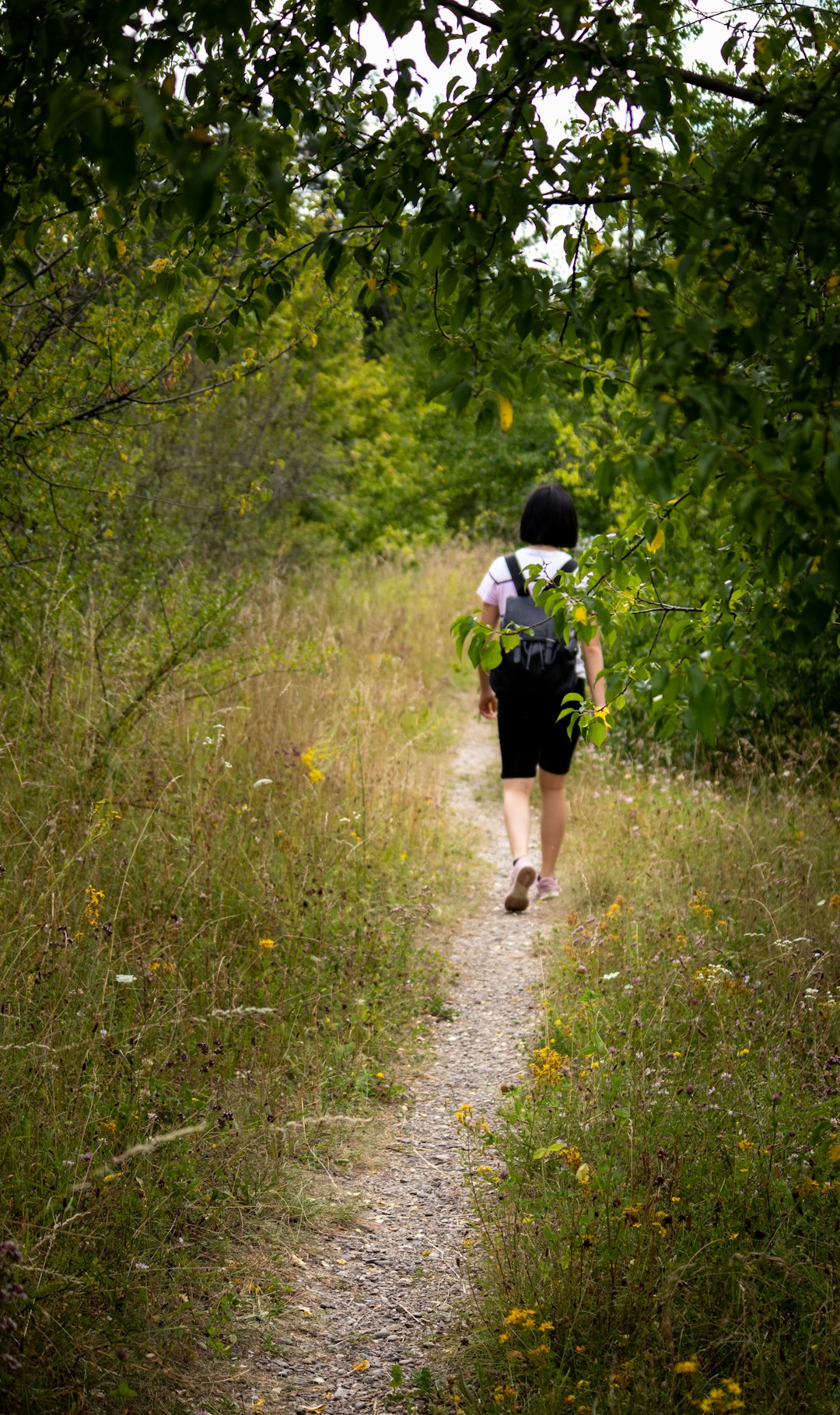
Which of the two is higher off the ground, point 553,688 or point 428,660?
point 553,688

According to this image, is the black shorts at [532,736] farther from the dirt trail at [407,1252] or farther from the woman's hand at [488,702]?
the dirt trail at [407,1252]

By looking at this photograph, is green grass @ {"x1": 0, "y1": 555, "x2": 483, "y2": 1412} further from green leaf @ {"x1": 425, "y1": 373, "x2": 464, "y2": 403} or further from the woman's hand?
green leaf @ {"x1": 425, "y1": 373, "x2": 464, "y2": 403}

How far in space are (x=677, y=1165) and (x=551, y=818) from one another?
2.94 metres

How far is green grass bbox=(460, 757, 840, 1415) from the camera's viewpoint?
2414 mm

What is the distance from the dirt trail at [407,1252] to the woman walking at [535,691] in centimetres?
84

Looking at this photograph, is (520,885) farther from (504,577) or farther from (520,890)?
(504,577)

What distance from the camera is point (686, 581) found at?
7.88m

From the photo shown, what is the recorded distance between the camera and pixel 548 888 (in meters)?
5.84

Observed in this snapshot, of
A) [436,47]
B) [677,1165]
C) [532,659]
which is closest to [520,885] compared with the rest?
[532,659]

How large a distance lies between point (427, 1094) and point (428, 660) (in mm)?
7896

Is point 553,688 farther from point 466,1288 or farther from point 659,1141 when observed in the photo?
point 466,1288

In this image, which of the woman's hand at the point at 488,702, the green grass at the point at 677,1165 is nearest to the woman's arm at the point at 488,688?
the woman's hand at the point at 488,702

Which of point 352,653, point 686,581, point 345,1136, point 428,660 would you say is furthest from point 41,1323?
point 428,660

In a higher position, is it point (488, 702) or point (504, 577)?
point (504, 577)
